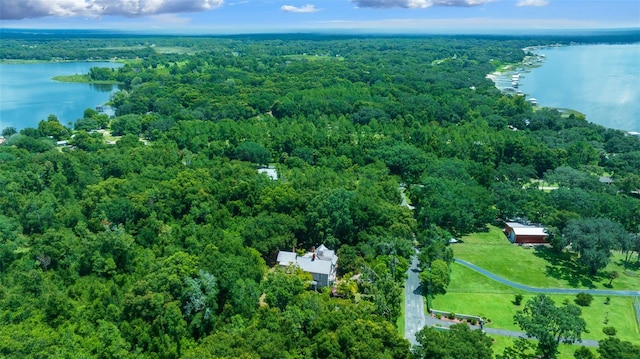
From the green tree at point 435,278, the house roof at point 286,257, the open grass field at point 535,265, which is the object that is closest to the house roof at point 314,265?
the house roof at point 286,257

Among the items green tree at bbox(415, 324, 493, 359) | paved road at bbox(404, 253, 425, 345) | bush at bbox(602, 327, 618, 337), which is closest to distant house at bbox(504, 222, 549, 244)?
paved road at bbox(404, 253, 425, 345)

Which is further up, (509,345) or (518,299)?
(518,299)

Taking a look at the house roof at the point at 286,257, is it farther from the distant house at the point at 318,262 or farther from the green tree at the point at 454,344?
the green tree at the point at 454,344

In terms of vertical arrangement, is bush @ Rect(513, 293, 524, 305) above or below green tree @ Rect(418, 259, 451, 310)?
below

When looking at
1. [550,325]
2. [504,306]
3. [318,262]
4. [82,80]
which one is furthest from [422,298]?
[82,80]

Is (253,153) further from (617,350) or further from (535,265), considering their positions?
(617,350)

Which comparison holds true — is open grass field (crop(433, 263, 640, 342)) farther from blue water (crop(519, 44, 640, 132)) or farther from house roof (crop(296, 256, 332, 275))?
blue water (crop(519, 44, 640, 132))
